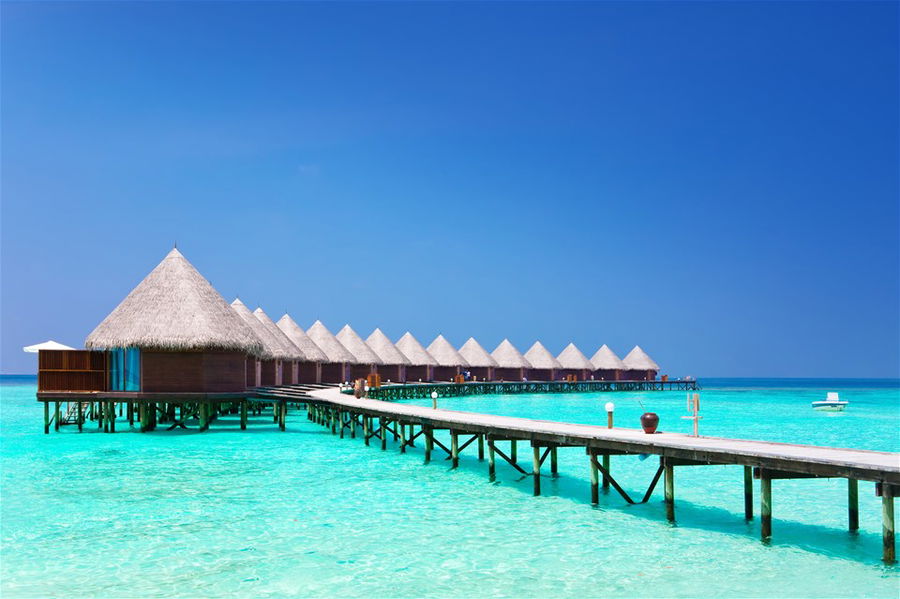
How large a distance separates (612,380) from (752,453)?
65.2m

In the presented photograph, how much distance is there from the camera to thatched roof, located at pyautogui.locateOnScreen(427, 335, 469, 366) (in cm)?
6406

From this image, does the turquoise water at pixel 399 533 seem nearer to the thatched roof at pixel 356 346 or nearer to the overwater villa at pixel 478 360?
the thatched roof at pixel 356 346

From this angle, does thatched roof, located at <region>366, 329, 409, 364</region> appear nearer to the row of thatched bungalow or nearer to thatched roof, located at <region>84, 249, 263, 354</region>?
the row of thatched bungalow

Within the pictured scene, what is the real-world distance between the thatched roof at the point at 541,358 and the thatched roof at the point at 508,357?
109 cm

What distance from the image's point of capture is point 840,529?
12.4m

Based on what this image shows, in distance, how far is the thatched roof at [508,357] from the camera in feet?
225

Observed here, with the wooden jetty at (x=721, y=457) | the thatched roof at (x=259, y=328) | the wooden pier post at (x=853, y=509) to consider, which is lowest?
the wooden pier post at (x=853, y=509)

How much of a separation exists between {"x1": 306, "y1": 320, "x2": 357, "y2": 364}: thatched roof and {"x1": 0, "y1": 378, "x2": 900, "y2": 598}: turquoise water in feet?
86.3

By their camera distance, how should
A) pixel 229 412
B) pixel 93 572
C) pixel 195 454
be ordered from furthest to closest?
1. pixel 229 412
2. pixel 195 454
3. pixel 93 572

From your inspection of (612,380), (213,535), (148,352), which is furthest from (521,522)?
(612,380)

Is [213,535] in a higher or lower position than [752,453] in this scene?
lower

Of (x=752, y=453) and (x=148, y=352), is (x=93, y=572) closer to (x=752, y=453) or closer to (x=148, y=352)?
(x=752, y=453)

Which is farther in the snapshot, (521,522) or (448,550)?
(521,522)

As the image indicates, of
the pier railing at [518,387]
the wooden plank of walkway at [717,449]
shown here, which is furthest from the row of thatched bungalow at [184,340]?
the pier railing at [518,387]
